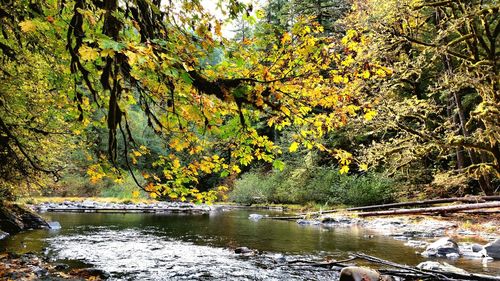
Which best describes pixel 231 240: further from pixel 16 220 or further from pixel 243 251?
pixel 16 220

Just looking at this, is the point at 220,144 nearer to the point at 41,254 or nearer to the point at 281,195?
the point at 41,254

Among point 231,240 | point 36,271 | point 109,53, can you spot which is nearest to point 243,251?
point 231,240

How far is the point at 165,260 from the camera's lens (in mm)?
10047

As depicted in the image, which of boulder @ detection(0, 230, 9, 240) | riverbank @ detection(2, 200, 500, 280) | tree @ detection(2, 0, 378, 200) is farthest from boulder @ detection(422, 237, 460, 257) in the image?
boulder @ detection(0, 230, 9, 240)

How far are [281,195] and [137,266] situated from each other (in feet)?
86.4

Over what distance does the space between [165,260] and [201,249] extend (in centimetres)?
188

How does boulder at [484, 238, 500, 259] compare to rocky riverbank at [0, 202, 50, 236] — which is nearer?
boulder at [484, 238, 500, 259]

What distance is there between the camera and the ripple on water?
8461mm

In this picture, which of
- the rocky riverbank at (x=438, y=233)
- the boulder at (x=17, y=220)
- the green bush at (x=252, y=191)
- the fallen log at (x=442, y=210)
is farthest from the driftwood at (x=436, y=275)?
the green bush at (x=252, y=191)

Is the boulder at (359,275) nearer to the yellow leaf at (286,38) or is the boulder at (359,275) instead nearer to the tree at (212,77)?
the tree at (212,77)

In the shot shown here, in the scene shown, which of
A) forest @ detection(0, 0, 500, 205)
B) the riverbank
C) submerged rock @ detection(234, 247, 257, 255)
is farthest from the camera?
submerged rock @ detection(234, 247, 257, 255)

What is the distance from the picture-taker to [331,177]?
3045 cm

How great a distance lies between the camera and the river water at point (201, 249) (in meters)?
8.73

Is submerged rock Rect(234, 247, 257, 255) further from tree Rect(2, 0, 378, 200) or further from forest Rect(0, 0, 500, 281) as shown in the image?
tree Rect(2, 0, 378, 200)
